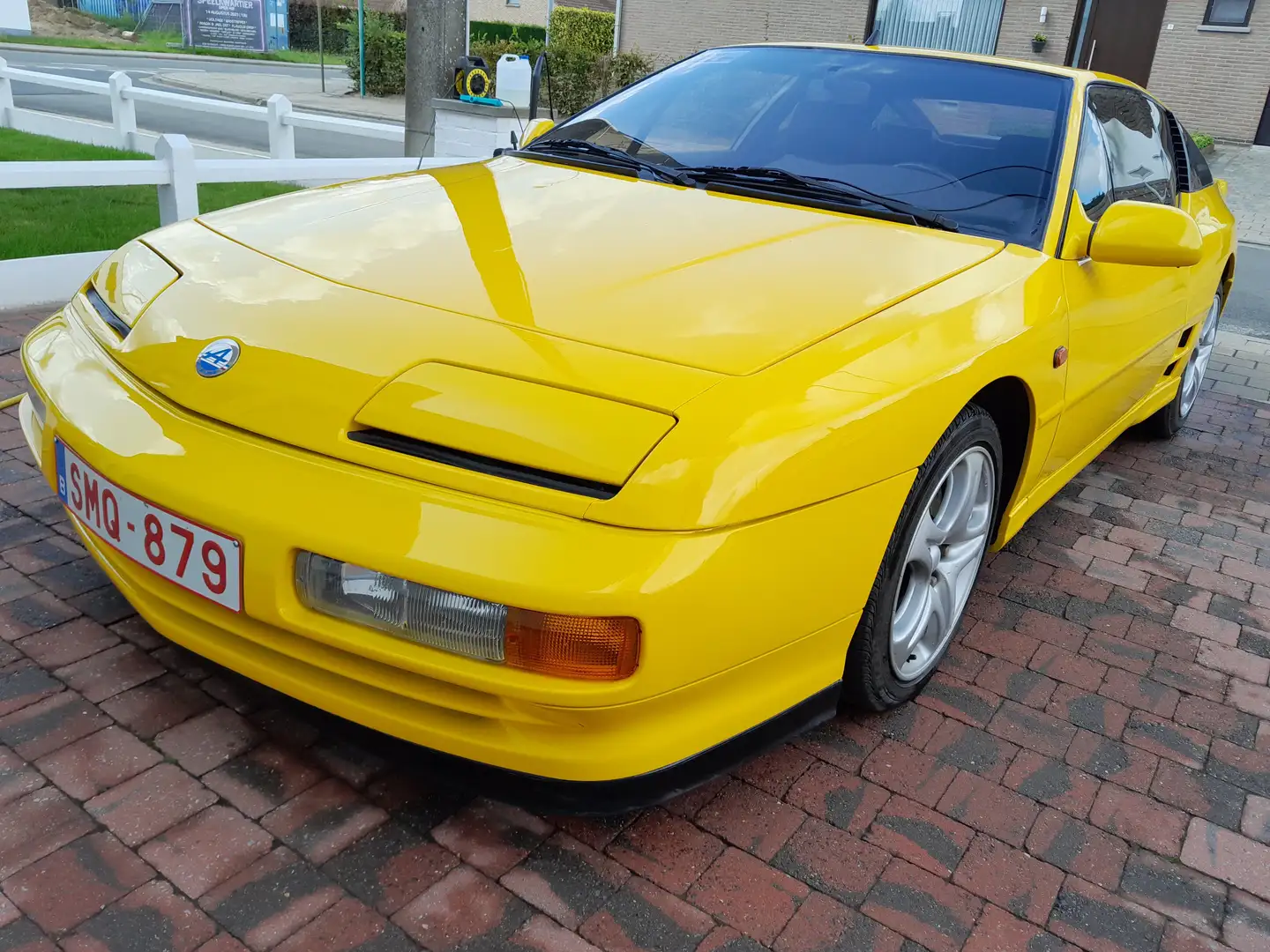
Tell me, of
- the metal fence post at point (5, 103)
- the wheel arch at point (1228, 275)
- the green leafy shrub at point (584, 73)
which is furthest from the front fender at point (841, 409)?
the green leafy shrub at point (584, 73)

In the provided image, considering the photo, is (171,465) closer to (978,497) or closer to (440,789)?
(440,789)

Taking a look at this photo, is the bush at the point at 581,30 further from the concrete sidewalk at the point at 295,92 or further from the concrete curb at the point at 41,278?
the concrete curb at the point at 41,278

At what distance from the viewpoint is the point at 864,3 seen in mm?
20797

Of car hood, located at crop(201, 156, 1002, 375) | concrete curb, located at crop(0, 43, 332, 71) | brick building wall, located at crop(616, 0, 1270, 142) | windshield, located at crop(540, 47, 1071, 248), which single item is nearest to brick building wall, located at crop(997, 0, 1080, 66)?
brick building wall, located at crop(616, 0, 1270, 142)

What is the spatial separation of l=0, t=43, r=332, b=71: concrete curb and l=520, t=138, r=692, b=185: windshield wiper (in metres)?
26.1

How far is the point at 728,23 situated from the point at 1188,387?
2015cm

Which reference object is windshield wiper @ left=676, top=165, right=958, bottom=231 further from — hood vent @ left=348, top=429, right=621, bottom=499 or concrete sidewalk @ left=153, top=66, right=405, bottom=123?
concrete sidewalk @ left=153, top=66, right=405, bottom=123

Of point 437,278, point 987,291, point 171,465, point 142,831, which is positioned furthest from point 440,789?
point 987,291

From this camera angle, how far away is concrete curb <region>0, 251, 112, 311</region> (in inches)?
188

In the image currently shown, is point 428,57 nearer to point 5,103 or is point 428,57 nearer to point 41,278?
point 41,278

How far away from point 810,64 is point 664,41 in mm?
21941

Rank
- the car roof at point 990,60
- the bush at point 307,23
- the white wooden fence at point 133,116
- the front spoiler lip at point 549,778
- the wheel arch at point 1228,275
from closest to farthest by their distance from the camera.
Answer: the front spoiler lip at point 549,778, the car roof at point 990,60, the wheel arch at point 1228,275, the white wooden fence at point 133,116, the bush at point 307,23

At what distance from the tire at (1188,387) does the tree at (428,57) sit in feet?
19.9

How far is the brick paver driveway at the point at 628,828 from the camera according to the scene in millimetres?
1732
